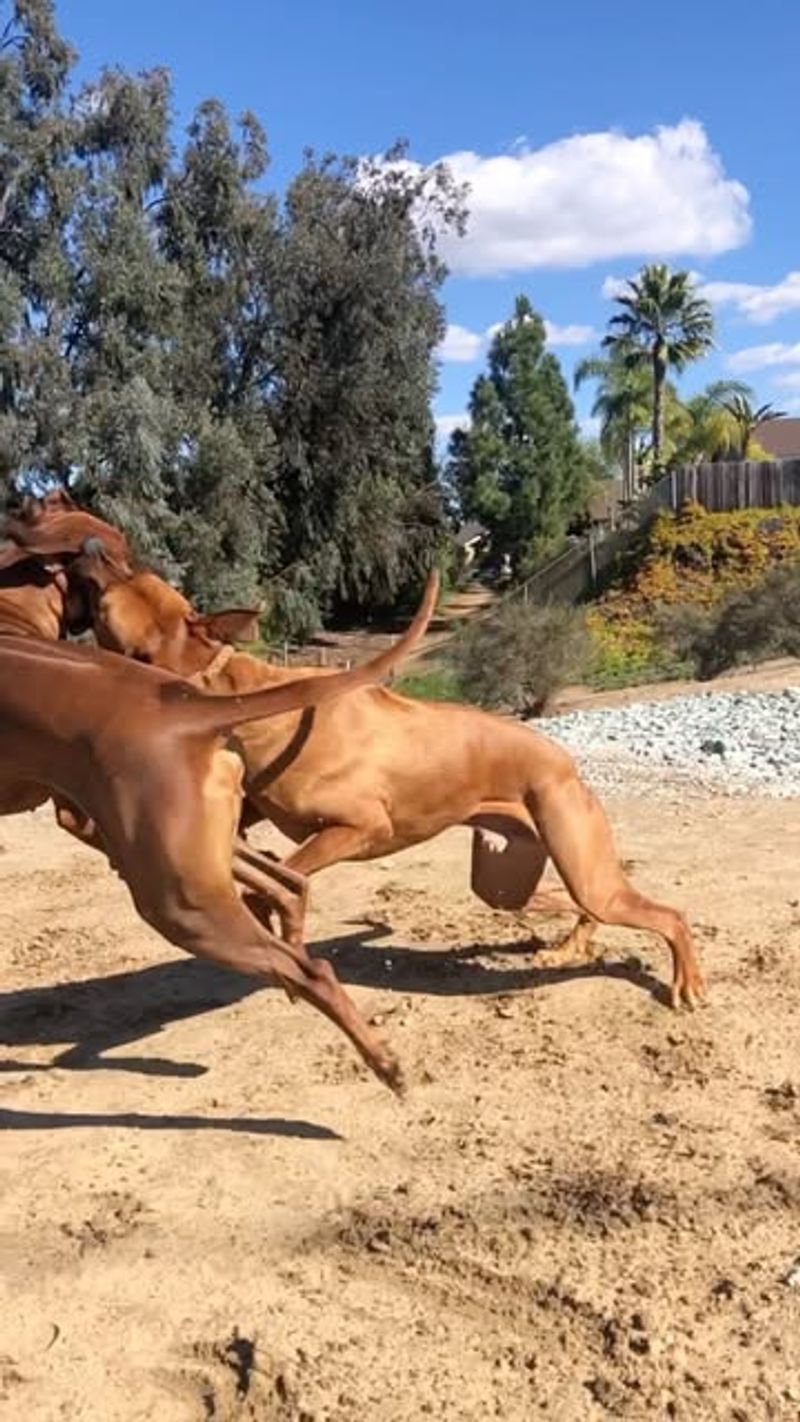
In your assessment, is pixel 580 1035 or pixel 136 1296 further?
pixel 580 1035

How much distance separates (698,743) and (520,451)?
47631 millimetres

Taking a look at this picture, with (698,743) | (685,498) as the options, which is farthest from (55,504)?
(685,498)

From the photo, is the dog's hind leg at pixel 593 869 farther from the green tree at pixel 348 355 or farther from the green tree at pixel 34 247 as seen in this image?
the green tree at pixel 348 355

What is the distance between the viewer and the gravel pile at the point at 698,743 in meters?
11.3

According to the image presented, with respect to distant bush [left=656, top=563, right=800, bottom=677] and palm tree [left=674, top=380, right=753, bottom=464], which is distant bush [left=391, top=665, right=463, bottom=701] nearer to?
distant bush [left=656, top=563, right=800, bottom=677]

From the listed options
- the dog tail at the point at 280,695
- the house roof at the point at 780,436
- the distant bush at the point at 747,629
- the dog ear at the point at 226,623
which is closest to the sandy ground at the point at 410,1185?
the dog tail at the point at 280,695

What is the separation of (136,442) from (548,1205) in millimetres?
30060

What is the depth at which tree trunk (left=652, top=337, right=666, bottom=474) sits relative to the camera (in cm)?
6888

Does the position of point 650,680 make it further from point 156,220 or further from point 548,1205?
point 548,1205

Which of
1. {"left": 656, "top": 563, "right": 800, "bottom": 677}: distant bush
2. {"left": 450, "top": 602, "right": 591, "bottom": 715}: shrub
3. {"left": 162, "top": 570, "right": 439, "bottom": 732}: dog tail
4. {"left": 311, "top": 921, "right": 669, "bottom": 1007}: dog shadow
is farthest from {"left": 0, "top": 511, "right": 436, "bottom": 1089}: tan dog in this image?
{"left": 656, "top": 563, "right": 800, "bottom": 677}: distant bush

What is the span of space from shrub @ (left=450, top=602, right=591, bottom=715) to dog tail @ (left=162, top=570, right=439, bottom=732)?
20056mm

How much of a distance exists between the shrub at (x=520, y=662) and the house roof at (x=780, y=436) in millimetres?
53951

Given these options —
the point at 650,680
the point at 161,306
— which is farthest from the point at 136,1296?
the point at 161,306

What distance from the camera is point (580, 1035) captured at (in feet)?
18.9
